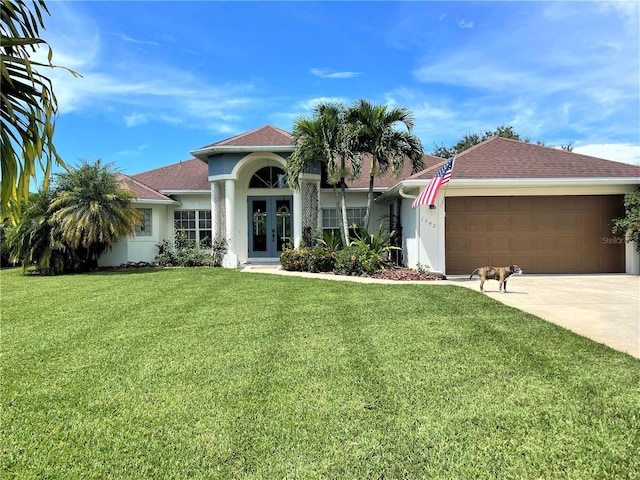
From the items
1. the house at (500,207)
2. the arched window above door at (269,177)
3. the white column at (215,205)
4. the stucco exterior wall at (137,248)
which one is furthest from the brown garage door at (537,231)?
the stucco exterior wall at (137,248)

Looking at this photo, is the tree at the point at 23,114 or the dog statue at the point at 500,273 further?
the dog statue at the point at 500,273

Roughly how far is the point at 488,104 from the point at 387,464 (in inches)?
1088

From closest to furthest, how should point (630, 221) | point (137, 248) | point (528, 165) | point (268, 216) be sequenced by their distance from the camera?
point (630, 221) → point (528, 165) → point (137, 248) → point (268, 216)

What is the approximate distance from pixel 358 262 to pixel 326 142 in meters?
4.38

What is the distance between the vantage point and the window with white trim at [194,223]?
18297mm

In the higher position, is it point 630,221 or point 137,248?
point 630,221

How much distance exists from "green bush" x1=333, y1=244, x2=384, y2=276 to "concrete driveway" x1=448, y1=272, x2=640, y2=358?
2.43m

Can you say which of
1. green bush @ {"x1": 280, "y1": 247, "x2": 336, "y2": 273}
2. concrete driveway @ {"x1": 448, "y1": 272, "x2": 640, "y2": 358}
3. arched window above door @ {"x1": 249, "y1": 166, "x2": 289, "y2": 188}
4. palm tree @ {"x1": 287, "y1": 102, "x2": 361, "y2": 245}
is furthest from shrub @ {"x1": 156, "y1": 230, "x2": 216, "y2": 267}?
concrete driveway @ {"x1": 448, "y1": 272, "x2": 640, "y2": 358}

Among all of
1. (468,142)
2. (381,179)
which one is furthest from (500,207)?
(468,142)

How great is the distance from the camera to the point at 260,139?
53.3 ft

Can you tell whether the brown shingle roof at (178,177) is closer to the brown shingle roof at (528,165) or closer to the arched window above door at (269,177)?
the arched window above door at (269,177)

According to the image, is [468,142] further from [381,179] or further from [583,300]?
[583,300]

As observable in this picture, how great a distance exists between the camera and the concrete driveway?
602cm

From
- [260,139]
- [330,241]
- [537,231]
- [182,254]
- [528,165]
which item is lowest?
[182,254]
